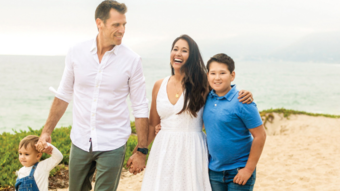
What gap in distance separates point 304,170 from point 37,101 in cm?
2808

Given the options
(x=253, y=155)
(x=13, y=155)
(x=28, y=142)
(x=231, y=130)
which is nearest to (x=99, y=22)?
(x=28, y=142)

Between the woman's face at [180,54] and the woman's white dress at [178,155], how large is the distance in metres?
0.33

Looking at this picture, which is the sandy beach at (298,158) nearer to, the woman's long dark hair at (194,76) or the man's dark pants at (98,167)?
the man's dark pants at (98,167)

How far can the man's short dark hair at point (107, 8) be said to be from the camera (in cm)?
258

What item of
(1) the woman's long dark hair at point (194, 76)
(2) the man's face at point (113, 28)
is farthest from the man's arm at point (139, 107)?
(1) the woman's long dark hair at point (194, 76)

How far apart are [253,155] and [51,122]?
6.14 ft

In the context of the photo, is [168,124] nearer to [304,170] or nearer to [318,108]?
[304,170]

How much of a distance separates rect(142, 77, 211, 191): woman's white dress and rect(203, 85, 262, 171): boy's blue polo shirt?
6.2 inches

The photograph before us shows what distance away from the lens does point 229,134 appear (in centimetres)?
246

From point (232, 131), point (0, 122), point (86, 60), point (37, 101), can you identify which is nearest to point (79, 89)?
point (86, 60)

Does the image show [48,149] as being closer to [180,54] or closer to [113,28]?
[113,28]

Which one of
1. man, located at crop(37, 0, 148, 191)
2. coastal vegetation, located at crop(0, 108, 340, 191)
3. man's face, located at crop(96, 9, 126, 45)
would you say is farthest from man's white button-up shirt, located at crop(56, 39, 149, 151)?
coastal vegetation, located at crop(0, 108, 340, 191)

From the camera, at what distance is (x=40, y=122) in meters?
21.5

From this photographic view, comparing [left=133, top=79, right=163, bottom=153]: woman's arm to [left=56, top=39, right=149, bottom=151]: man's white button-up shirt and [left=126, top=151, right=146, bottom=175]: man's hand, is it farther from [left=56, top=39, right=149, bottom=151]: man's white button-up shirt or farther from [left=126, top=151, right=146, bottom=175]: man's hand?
[left=56, top=39, right=149, bottom=151]: man's white button-up shirt
